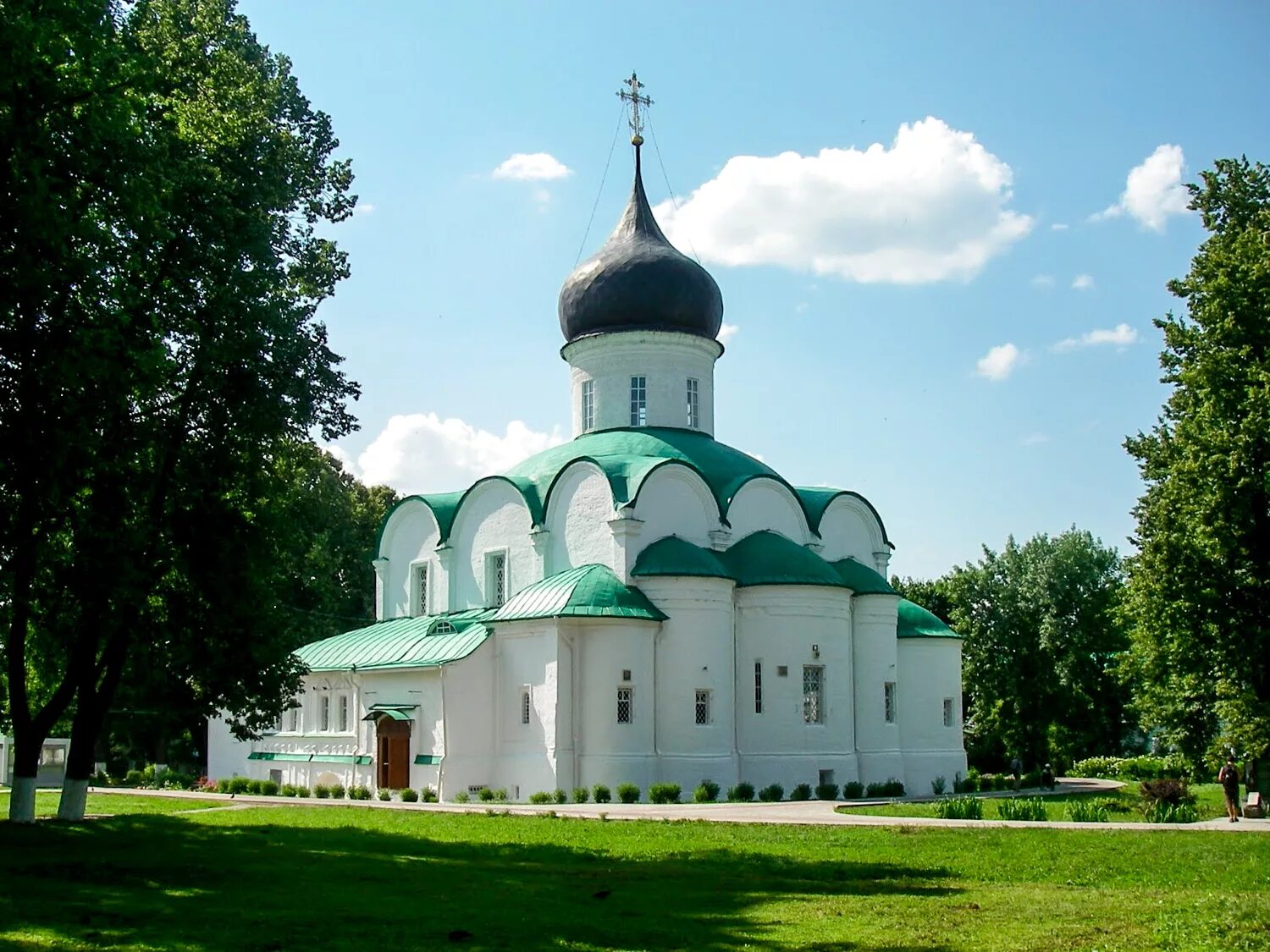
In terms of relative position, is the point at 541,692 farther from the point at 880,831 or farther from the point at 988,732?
the point at 988,732

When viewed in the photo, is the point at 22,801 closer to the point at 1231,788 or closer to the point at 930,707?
the point at 1231,788

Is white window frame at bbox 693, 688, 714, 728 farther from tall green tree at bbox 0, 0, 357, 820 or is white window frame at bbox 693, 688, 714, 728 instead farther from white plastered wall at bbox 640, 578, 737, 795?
tall green tree at bbox 0, 0, 357, 820

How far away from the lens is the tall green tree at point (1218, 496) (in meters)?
23.6

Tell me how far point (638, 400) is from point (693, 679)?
8.47 m

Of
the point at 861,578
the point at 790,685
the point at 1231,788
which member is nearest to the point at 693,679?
the point at 790,685

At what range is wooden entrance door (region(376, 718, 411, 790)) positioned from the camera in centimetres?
3098

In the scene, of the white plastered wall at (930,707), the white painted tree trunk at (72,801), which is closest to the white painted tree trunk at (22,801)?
the white painted tree trunk at (72,801)

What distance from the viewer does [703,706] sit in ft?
97.1

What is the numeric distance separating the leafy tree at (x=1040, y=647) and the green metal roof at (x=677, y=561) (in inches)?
788

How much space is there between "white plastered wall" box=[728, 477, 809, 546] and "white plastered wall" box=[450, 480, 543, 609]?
4.90m

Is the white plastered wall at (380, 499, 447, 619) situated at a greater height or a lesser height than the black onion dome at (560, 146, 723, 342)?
lesser

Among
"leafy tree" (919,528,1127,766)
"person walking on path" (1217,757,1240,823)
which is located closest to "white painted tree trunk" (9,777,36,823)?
"person walking on path" (1217,757,1240,823)

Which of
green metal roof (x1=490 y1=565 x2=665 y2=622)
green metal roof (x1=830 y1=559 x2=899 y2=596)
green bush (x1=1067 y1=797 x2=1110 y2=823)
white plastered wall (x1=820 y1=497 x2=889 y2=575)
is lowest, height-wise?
green bush (x1=1067 y1=797 x2=1110 y2=823)

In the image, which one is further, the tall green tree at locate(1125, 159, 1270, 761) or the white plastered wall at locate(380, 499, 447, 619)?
the white plastered wall at locate(380, 499, 447, 619)
